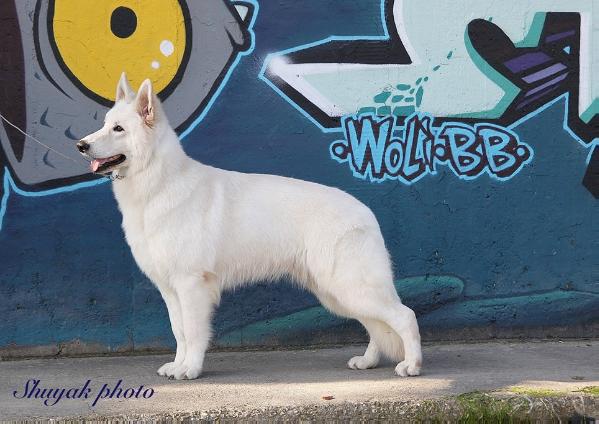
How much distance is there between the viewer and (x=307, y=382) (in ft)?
19.1

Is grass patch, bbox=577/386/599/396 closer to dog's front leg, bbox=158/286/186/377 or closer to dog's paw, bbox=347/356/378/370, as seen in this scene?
dog's paw, bbox=347/356/378/370

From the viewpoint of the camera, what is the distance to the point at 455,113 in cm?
711

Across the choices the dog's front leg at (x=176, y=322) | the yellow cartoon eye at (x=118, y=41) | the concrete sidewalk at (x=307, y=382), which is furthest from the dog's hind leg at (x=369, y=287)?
the yellow cartoon eye at (x=118, y=41)

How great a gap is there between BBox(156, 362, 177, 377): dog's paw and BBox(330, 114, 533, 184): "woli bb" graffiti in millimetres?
2165

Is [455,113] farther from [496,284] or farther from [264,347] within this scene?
[264,347]

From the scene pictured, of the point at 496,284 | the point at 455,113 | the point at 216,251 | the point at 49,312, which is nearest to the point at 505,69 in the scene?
the point at 455,113

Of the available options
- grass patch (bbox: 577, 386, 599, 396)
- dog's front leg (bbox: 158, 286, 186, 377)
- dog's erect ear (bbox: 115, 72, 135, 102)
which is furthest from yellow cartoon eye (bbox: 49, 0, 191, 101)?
grass patch (bbox: 577, 386, 599, 396)

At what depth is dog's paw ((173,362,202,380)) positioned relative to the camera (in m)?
5.83

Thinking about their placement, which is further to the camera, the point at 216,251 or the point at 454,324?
the point at 454,324

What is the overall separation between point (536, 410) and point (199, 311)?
7.20 ft

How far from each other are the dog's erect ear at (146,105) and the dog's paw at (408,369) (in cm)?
229

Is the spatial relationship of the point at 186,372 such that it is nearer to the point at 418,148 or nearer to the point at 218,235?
the point at 218,235

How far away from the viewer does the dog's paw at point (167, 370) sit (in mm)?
5922

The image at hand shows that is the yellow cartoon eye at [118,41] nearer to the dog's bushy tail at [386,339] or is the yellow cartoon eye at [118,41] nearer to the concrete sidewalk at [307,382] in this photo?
the concrete sidewalk at [307,382]
